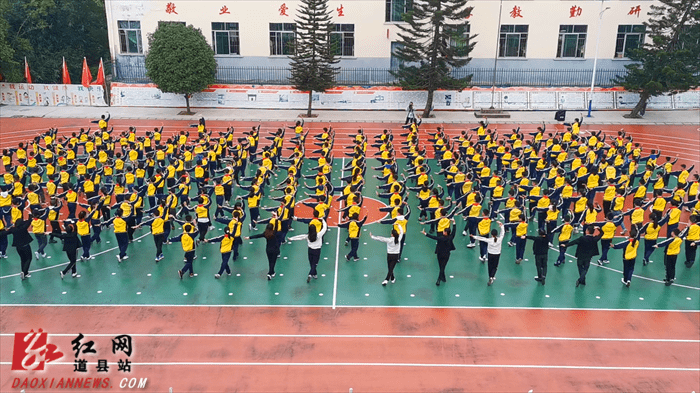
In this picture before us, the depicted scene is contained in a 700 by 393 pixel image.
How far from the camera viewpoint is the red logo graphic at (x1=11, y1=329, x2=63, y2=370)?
9.44 m

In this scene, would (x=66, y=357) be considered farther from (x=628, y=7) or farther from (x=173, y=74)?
(x=628, y=7)

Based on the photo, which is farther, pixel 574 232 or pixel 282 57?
pixel 282 57

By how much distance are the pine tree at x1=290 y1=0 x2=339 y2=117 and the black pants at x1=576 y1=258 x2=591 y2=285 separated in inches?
732

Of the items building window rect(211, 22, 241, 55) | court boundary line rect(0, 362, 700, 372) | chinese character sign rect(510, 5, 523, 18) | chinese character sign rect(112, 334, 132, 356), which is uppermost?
chinese character sign rect(510, 5, 523, 18)

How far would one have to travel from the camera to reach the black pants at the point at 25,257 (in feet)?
39.9

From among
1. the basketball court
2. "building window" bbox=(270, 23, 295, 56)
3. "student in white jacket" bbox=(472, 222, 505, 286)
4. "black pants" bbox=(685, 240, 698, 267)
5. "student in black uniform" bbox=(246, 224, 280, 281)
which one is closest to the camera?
the basketball court

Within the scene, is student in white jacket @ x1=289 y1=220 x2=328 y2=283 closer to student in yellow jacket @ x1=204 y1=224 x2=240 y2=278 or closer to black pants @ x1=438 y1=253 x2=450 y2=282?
student in yellow jacket @ x1=204 y1=224 x2=240 y2=278

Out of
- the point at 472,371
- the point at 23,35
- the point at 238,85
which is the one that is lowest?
the point at 472,371

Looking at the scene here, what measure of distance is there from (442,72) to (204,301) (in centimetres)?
2051

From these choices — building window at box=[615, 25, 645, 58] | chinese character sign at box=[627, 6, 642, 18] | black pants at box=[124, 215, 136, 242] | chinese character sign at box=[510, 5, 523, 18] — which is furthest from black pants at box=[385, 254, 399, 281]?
chinese character sign at box=[627, 6, 642, 18]

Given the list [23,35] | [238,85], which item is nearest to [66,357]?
[238,85]

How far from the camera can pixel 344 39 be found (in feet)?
105

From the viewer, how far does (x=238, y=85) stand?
30.4 meters

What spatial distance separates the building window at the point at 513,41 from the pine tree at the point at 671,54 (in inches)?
228
